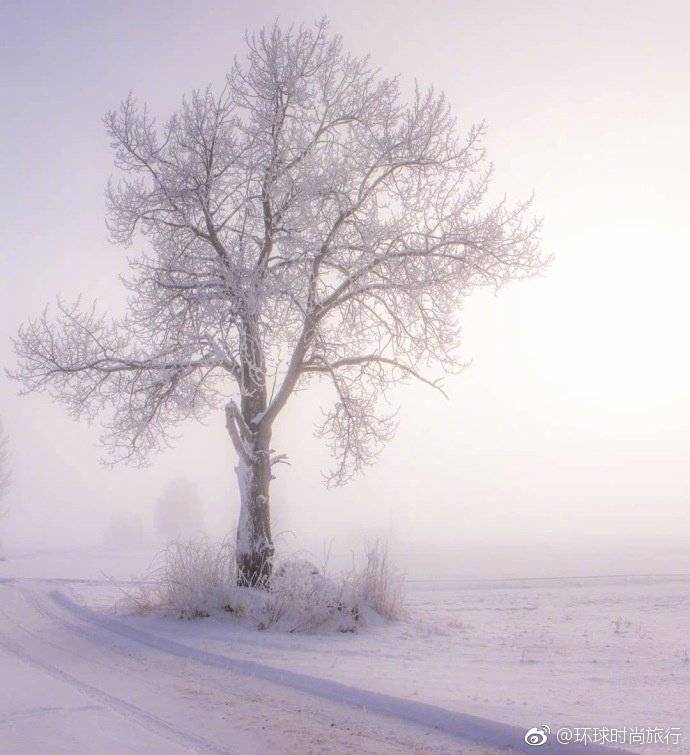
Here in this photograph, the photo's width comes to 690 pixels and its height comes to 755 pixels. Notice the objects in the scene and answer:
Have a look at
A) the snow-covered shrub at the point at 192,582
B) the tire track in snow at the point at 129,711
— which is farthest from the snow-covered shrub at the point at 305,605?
the tire track in snow at the point at 129,711

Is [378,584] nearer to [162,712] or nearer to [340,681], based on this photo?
[340,681]

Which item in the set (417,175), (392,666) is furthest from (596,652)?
(417,175)

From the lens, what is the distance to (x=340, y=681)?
19.7 feet

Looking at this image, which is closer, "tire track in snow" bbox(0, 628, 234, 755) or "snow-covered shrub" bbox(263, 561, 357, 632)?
"tire track in snow" bbox(0, 628, 234, 755)

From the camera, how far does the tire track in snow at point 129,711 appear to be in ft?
14.9

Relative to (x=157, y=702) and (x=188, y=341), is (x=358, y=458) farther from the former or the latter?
(x=157, y=702)

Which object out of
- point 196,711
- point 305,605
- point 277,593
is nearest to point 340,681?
point 196,711

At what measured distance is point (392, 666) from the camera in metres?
6.84

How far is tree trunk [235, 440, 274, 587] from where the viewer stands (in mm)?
10633

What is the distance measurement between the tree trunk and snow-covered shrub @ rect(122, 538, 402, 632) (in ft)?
0.70

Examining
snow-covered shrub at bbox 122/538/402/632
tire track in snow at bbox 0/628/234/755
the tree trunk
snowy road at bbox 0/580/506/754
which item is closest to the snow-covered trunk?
the tree trunk

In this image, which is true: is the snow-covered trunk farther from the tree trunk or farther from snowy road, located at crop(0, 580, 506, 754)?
snowy road, located at crop(0, 580, 506, 754)

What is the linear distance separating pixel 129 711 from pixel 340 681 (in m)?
1.86

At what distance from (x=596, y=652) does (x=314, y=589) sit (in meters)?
3.90
